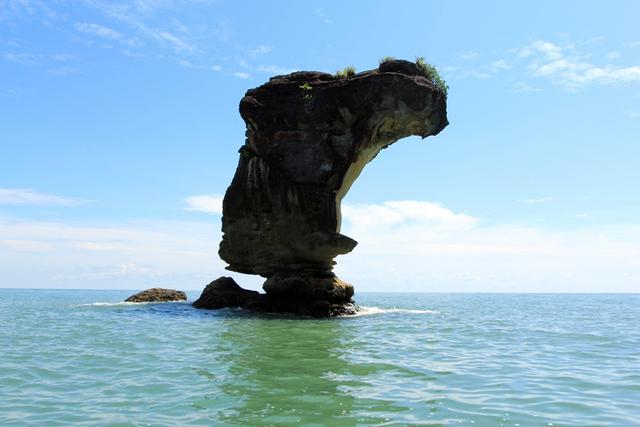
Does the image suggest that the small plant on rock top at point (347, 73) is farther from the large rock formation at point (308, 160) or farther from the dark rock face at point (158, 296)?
the dark rock face at point (158, 296)

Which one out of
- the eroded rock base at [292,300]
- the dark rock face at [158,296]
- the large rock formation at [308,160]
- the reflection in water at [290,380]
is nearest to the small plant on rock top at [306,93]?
the large rock formation at [308,160]

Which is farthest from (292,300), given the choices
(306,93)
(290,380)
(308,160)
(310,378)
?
(290,380)

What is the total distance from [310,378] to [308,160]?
16.3 meters

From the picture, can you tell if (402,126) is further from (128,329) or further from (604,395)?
(604,395)

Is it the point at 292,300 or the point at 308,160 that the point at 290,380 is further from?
the point at 308,160

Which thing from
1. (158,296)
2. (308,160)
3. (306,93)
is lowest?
(158,296)

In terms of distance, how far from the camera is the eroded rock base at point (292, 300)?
76.6 feet

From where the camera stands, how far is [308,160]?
80.0 feet

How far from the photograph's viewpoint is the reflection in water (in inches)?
263

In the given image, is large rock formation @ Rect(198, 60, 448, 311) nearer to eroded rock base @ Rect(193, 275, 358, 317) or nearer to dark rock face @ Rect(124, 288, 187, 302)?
eroded rock base @ Rect(193, 275, 358, 317)

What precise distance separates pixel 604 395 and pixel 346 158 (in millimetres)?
17410

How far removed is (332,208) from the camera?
23.9 meters

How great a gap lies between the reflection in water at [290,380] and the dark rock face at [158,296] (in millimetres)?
19268

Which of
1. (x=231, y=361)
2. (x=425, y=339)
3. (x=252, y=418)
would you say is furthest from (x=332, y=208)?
(x=252, y=418)
